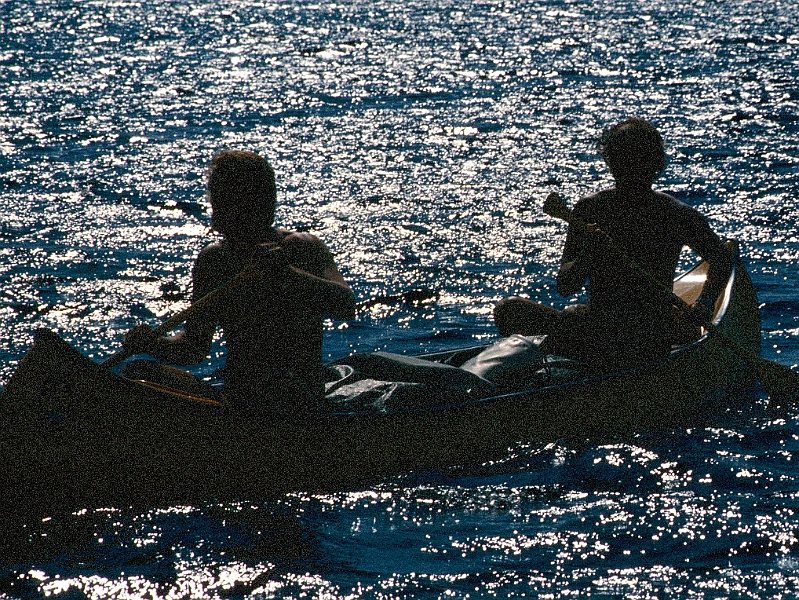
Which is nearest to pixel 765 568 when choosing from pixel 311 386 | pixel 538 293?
pixel 311 386

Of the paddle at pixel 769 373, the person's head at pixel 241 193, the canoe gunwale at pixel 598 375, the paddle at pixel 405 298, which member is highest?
the person's head at pixel 241 193

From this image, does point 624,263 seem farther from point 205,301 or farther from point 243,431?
point 205,301

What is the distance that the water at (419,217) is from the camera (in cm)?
611

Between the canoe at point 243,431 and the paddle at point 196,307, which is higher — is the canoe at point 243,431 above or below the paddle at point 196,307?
below

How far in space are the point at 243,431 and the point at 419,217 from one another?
801 centimetres

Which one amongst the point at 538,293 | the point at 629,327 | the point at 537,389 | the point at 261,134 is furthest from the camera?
the point at 261,134

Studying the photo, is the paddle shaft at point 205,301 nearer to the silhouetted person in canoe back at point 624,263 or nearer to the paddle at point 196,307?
the paddle at point 196,307

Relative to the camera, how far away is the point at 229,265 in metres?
6.11

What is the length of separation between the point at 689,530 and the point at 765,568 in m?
0.53

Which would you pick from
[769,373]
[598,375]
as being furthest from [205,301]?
[769,373]

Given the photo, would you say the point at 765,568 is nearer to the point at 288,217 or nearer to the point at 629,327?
the point at 629,327

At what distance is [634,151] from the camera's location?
278 inches

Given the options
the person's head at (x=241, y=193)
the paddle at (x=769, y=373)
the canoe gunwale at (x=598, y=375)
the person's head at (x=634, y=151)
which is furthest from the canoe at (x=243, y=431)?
the person's head at (x=634, y=151)

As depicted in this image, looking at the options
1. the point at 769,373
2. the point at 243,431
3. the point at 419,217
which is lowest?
the point at 419,217
